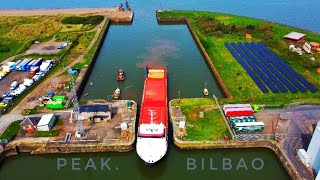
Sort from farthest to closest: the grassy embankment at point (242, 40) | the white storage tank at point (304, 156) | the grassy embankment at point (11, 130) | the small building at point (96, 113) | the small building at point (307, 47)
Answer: the small building at point (307, 47), the grassy embankment at point (242, 40), the small building at point (96, 113), the grassy embankment at point (11, 130), the white storage tank at point (304, 156)

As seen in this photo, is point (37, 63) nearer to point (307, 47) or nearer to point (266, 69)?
point (266, 69)

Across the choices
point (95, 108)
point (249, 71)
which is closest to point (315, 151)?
point (249, 71)

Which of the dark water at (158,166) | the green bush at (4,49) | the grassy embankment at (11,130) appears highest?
the green bush at (4,49)

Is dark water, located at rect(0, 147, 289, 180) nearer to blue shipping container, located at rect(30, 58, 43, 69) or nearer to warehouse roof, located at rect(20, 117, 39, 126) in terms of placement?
warehouse roof, located at rect(20, 117, 39, 126)

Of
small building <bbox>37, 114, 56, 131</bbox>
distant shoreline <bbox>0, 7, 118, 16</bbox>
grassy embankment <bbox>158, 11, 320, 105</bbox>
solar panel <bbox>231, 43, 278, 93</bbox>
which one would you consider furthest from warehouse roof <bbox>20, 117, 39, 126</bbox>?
distant shoreline <bbox>0, 7, 118, 16</bbox>

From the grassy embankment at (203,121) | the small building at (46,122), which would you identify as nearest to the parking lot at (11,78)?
the small building at (46,122)

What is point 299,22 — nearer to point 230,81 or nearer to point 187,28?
point 187,28

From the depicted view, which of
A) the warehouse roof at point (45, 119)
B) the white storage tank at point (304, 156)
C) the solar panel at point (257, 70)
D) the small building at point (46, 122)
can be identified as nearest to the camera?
the white storage tank at point (304, 156)

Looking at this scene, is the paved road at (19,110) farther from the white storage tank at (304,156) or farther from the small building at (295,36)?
the small building at (295,36)
